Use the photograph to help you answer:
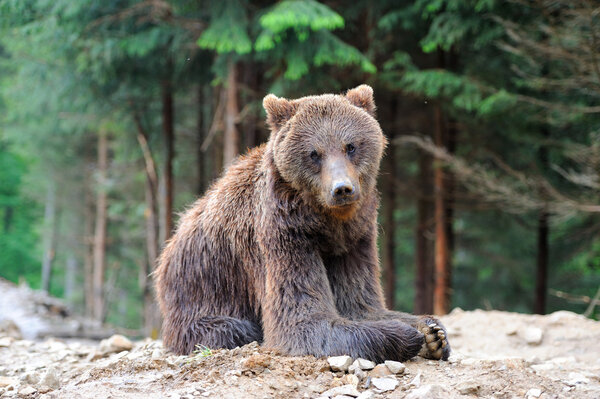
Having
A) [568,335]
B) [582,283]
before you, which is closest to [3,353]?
[568,335]

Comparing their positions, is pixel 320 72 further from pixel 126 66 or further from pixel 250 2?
pixel 126 66

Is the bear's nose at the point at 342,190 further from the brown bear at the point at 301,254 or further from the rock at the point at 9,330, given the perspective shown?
the rock at the point at 9,330

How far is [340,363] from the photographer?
4.22m

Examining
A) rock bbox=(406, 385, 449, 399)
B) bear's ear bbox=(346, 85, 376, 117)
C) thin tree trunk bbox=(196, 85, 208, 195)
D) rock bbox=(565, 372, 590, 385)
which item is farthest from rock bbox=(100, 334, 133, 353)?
thin tree trunk bbox=(196, 85, 208, 195)

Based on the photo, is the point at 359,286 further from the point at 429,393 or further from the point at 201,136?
the point at 201,136

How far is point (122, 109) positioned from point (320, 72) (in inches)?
238

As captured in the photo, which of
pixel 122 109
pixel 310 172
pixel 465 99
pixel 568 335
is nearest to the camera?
pixel 310 172

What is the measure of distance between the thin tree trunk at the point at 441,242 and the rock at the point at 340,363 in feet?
28.7

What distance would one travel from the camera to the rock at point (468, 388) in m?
3.82

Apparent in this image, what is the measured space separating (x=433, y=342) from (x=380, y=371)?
2.25 ft

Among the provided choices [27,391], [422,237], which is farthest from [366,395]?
[422,237]

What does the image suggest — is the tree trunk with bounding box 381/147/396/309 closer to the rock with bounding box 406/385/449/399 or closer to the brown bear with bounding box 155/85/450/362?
the brown bear with bounding box 155/85/450/362

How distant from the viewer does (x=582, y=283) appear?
1650 cm

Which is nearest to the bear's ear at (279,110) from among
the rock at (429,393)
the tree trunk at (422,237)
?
the rock at (429,393)
